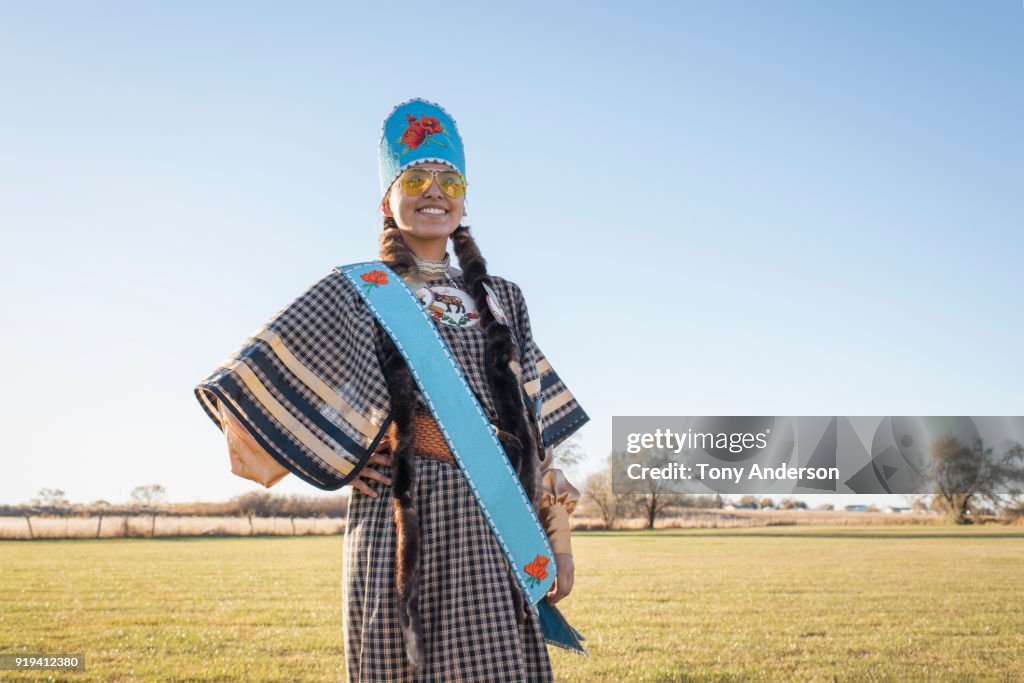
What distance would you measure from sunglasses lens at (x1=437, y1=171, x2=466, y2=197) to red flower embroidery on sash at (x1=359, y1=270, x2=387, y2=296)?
1.19ft

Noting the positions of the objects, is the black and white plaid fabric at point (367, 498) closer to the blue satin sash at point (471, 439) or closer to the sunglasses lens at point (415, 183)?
the blue satin sash at point (471, 439)

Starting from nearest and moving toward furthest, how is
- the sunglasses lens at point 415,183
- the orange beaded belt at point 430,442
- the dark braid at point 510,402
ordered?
the orange beaded belt at point 430,442 < the dark braid at point 510,402 < the sunglasses lens at point 415,183

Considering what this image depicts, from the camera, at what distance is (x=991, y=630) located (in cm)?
946

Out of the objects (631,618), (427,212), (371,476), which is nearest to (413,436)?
(371,476)

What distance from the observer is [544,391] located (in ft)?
10.4

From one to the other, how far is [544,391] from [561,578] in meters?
0.69

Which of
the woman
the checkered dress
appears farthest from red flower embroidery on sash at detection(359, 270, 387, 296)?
the checkered dress

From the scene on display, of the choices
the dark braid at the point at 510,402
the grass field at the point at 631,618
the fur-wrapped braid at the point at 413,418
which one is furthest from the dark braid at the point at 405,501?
the grass field at the point at 631,618

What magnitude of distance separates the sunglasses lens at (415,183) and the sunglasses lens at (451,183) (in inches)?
1.9

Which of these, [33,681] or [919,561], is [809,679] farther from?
[919,561]

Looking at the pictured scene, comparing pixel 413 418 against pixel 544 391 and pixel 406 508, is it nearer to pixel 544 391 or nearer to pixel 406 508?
pixel 406 508

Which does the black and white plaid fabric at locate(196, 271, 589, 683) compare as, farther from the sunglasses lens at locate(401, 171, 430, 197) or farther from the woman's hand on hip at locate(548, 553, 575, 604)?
the sunglasses lens at locate(401, 171, 430, 197)

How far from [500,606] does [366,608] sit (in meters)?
0.39

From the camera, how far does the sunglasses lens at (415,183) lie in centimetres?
291
